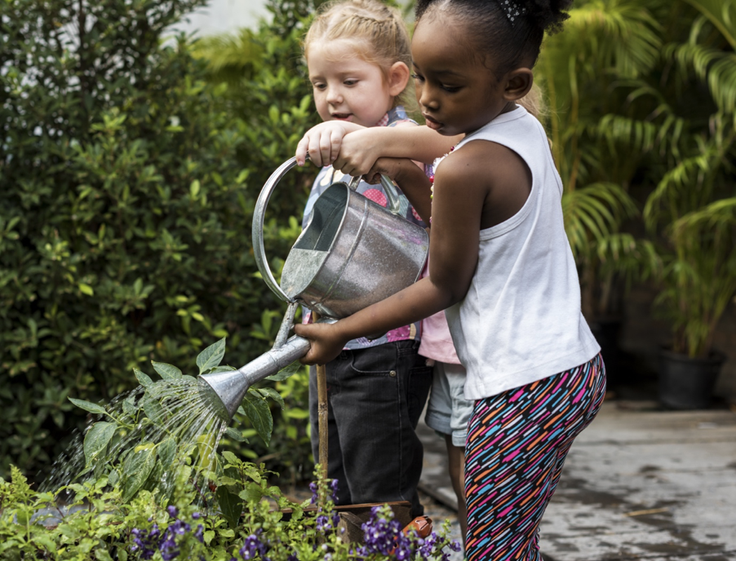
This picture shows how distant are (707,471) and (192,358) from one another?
2133mm

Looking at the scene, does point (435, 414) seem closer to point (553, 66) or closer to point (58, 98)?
point (58, 98)

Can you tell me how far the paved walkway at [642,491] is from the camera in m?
2.35

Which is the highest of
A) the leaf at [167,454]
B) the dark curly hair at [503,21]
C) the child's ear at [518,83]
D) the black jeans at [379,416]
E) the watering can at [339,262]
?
the dark curly hair at [503,21]

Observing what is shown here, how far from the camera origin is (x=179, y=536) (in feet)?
3.61

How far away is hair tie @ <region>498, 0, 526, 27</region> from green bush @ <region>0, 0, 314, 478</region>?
5.28ft

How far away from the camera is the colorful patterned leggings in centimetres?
125

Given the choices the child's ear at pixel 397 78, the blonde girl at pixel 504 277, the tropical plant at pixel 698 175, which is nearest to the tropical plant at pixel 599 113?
the tropical plant at pixel 698 175

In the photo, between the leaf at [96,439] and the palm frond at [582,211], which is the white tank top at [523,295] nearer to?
the leaf at [96,439]

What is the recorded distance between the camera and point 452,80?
1188 millimetres

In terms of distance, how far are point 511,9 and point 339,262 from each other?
52cm

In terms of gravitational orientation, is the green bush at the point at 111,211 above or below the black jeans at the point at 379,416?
above

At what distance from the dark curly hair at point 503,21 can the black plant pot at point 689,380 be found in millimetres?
3646

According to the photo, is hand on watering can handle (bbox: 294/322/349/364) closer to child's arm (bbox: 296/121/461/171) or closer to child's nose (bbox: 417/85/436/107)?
child's arm (bbox: 296/121/461/171)

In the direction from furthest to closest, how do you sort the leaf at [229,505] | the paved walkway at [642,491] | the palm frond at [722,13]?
1. the palm frond at [722,13]
2. the paved walkway at [642,491]
3. the leaf at [229,505]
